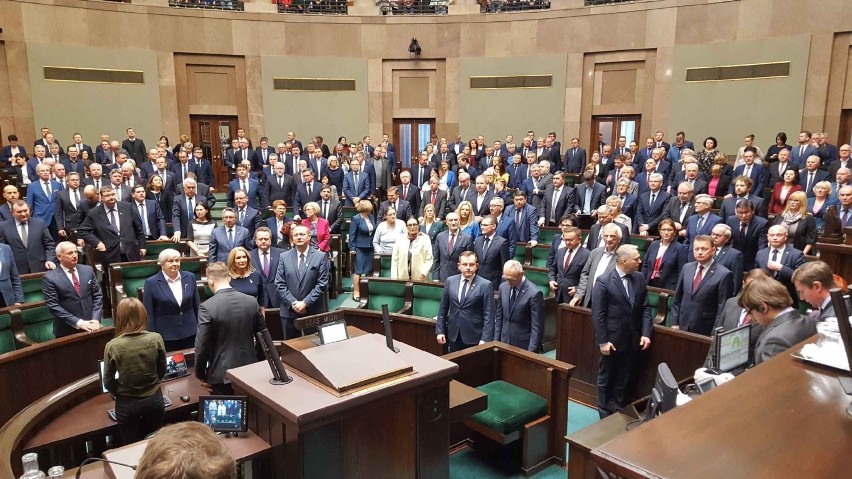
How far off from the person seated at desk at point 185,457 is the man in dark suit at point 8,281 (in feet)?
15.7

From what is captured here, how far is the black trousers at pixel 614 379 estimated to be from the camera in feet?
14.3

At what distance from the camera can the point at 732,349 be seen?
9.39ft

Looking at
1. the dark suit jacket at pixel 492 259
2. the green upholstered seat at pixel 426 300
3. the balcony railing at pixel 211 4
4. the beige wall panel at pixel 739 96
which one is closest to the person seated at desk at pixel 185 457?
the green upholstered seat at pixel 426 300

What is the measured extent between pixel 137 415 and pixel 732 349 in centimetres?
301

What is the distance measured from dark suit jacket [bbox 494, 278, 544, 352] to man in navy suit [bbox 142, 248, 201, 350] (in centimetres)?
→ 230

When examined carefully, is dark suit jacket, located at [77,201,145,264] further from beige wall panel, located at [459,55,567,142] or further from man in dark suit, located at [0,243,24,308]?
beige wall panel, located at [459,55,567,142]

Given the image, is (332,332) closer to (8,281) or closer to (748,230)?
(8,281)

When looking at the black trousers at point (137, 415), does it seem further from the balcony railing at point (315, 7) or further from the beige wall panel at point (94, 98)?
the balcony railing at point (315, 7)

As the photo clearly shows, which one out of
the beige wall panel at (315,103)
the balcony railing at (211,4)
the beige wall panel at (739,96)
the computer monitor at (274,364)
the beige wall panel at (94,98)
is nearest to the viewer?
the computer monitor at (274,364)

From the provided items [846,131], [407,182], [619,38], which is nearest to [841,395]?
[407,182]

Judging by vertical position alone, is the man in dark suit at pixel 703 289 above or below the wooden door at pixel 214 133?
below

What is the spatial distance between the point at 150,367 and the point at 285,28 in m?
12.5

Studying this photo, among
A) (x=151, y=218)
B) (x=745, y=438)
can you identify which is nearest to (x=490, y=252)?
(x=151, y=218)

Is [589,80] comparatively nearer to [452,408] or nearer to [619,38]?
[619,38]
